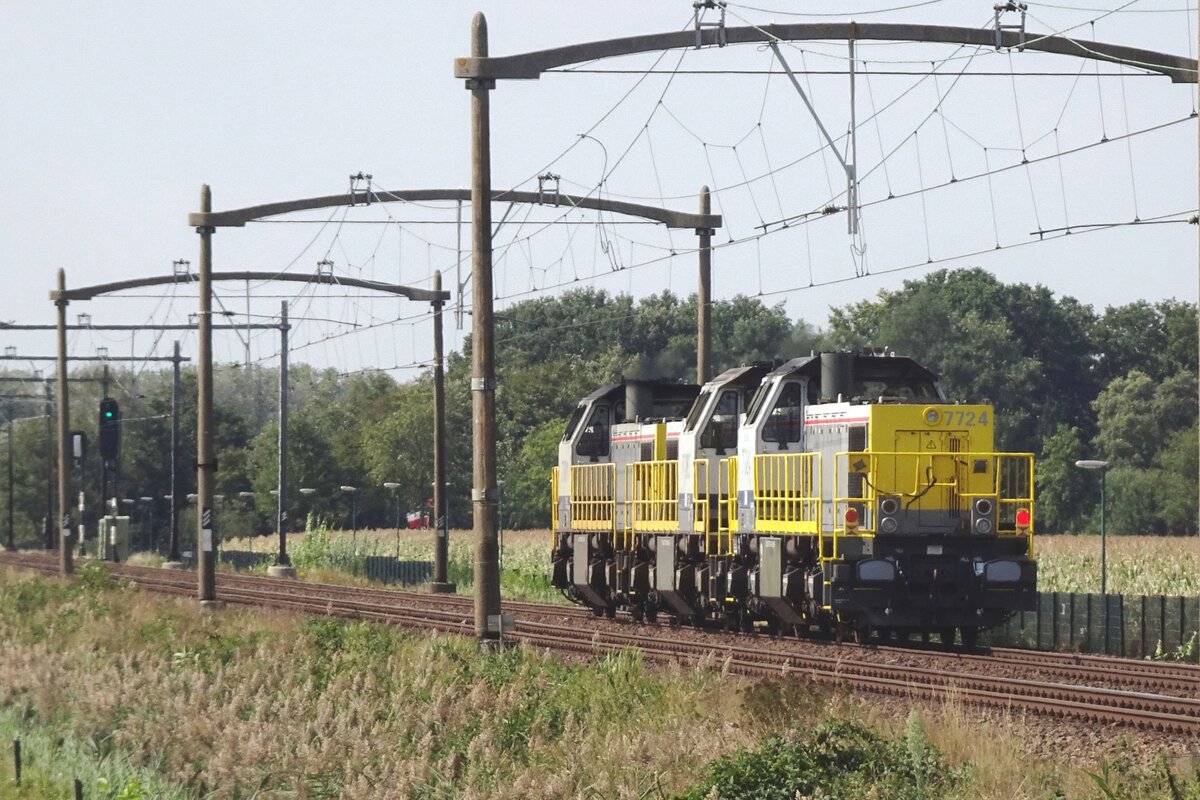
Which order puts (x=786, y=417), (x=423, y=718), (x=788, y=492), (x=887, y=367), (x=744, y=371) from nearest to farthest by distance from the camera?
(x=423, y=718)
(x=788, y=492)
(x=887, y=367)
(x=786, y=417)
(x=744, y=371)

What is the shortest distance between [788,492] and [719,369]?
6604cm

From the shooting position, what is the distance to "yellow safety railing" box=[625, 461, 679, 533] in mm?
28797

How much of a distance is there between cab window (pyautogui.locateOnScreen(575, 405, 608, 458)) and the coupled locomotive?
295 cm

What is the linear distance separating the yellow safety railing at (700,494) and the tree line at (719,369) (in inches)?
1659

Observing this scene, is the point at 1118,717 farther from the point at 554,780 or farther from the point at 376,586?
the point at 376,586

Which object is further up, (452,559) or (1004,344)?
(1004,344)

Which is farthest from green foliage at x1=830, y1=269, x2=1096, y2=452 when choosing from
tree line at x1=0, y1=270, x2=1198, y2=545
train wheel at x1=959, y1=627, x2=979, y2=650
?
train wheel at x1=959, y1=627, x2=979, y2=650

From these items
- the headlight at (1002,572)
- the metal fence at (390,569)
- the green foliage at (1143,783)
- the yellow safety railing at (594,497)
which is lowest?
the metal fence at (390,569)

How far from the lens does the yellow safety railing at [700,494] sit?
27.3 m

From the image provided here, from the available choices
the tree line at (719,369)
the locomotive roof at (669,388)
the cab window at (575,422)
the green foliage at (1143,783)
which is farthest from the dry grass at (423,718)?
the tree line at (719,369)

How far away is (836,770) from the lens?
12.3 metres

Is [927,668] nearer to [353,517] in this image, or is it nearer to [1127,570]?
[1127,570]

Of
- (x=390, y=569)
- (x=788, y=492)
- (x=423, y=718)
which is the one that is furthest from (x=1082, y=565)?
(x=423, y=718)

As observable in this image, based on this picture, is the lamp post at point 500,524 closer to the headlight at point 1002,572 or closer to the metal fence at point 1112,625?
the headlight at point 1002,572
